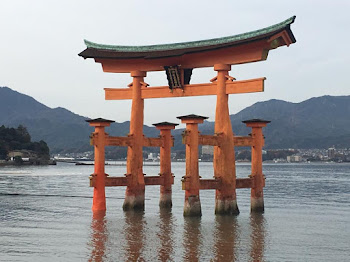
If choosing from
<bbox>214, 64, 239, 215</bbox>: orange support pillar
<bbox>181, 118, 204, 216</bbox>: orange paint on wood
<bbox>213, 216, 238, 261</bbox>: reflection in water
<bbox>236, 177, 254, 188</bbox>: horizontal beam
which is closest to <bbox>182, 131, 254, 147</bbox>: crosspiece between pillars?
<bbox>181, 118, 204, 216</bbox>: orange paint on wood

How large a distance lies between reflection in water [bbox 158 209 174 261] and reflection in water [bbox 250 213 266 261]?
2789 mm

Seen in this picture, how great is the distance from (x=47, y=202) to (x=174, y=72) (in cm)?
1603

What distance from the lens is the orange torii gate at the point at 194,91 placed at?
23125 millimetres

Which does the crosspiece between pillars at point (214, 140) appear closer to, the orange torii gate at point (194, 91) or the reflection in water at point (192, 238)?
the orange torii gate at point (194, 91)

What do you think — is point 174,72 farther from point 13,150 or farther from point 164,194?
point 13,150

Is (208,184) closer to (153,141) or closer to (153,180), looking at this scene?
(153,180)

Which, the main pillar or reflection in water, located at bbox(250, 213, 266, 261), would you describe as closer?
reflection in water, located at bbox(250, 213, 266, 261)

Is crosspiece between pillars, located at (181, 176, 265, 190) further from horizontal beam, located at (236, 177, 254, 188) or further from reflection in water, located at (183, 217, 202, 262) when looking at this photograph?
reflection in water, located at (183, 217, 202, 262)

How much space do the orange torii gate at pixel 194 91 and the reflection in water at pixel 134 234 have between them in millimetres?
841

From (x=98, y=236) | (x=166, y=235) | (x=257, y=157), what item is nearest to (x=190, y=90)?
(x=257, y=157)

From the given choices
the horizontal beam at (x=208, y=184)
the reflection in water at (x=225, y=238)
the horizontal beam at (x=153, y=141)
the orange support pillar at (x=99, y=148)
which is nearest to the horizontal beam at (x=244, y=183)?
the horizontal beam at (x=208, y=184)

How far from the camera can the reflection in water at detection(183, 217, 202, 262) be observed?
55.6 ft

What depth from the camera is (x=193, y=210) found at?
23.8 metres

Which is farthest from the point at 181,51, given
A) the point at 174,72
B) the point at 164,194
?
the point at 164,194
